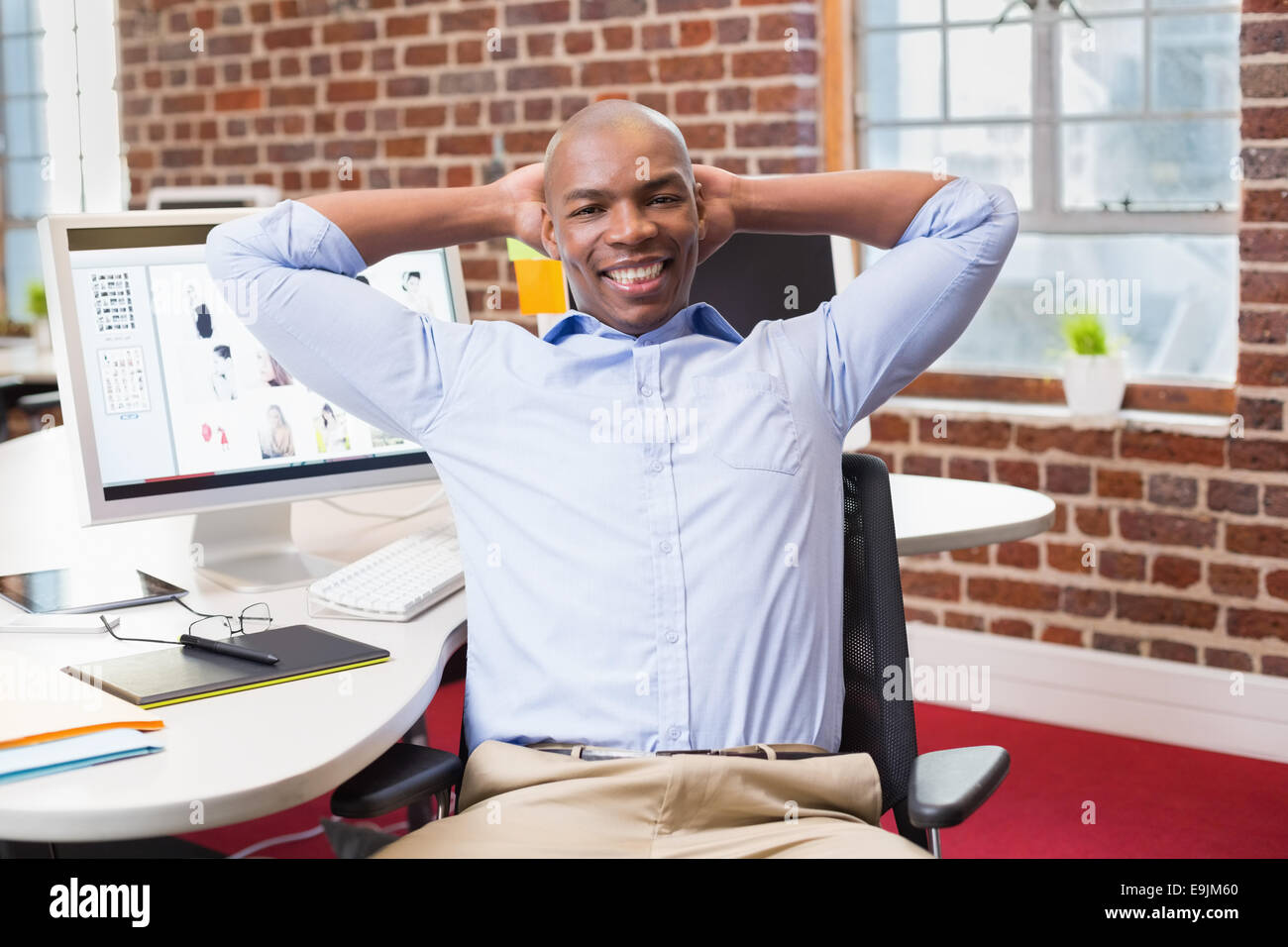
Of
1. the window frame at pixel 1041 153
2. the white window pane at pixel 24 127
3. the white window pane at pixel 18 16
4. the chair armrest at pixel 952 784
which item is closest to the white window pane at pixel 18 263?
the white window pane at pixel 24 127

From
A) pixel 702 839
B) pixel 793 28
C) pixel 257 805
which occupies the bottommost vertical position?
pixel 702 839

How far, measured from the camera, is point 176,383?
189 centimetres

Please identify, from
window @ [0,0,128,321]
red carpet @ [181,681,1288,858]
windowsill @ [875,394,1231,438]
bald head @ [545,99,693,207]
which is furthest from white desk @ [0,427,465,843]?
window @ [0,0,128,321]

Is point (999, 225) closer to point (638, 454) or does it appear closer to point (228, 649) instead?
point (638, 454)

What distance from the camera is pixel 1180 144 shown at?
318 centimetres

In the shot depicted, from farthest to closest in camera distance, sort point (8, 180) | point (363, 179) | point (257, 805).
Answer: point (8, 180), point (363, 179), point (257, 805)

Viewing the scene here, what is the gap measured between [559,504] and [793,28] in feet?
7.40

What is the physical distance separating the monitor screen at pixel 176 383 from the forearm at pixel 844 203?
694 millimetres

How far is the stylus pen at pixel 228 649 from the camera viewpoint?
1542mm

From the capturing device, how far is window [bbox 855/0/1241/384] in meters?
3.15

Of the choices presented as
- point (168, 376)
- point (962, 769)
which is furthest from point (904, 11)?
point (962, 769)

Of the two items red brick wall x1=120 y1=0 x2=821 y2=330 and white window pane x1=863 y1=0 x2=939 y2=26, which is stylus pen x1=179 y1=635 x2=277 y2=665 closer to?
red brick wall x1=120 y1=0 x2=821 y2=330

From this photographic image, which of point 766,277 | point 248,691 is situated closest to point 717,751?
point 248,691

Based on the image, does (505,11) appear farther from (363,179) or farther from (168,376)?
(168,376)
